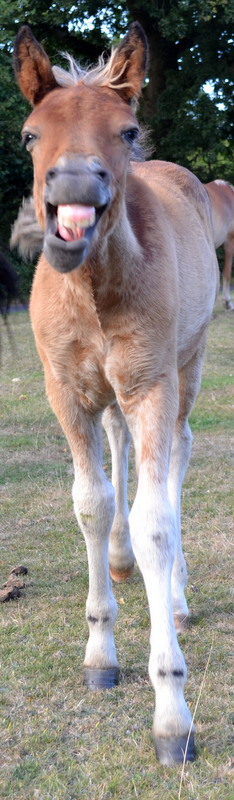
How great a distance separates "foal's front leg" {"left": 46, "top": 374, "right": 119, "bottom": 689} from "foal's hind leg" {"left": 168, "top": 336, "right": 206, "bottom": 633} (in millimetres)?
521

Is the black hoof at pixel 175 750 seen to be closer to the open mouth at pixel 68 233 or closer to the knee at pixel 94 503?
the knee at pixel 94 503

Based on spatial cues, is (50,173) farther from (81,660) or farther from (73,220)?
(81,660)

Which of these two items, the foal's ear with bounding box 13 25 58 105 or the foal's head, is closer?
the foal's head

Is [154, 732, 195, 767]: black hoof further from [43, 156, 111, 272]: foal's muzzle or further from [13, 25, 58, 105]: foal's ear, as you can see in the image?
[13, 25, 58, 105]: foal's ear

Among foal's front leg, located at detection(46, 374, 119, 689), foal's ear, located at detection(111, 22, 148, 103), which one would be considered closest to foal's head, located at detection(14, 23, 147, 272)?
foal's ear, located at detection(111, 22, 148, 103)

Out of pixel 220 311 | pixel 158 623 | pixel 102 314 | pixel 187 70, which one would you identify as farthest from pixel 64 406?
pixel 187 70

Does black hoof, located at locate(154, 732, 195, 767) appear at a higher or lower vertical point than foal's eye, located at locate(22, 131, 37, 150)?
lower

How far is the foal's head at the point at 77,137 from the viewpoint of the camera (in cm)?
249

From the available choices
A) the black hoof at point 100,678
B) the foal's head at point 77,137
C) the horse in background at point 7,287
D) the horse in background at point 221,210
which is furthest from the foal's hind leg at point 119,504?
the horse in background at point 221,210

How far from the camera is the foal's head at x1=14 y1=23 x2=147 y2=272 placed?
8.16 ft

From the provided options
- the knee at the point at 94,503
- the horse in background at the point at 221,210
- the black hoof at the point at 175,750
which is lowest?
the horse in background at the point at 221,210

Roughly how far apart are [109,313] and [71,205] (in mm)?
664

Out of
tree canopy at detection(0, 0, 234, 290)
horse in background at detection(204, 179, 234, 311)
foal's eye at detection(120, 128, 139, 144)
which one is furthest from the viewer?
tree canopy at detection(0, 0, 234, 290)

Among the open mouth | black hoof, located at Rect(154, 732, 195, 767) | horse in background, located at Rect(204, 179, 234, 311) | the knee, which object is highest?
the open mouth
